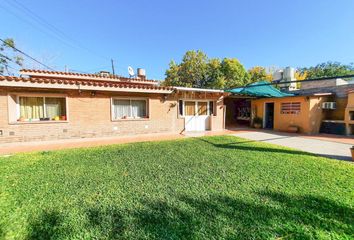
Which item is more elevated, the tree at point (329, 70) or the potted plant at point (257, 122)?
the tree at point (329, 70)

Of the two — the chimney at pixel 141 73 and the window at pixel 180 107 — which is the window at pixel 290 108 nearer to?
the window at pixel 180 107

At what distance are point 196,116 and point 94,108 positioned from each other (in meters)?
7.37

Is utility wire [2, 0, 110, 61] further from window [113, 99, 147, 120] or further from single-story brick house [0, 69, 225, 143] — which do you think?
window [113, 99, 147, 120]

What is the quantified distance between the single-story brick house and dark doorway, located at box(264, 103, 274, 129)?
17.0ft

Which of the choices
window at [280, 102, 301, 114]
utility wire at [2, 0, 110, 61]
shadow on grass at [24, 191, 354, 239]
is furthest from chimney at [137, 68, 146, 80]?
shadow on grass at [24, 191, 354, 239]

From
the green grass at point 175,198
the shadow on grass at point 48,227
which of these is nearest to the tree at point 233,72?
the green grass at point 175,198

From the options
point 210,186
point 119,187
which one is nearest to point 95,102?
point 119,187

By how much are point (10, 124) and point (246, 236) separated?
35.8ft

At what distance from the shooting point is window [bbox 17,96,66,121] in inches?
342

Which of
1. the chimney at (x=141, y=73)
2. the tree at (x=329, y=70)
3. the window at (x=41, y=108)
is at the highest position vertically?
the tree at (x=329, y=70)

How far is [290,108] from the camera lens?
13.8m

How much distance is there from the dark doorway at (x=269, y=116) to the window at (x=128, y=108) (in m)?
11.7

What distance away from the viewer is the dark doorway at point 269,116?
16.0 meters

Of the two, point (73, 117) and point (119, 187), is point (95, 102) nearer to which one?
point (73, 117)
